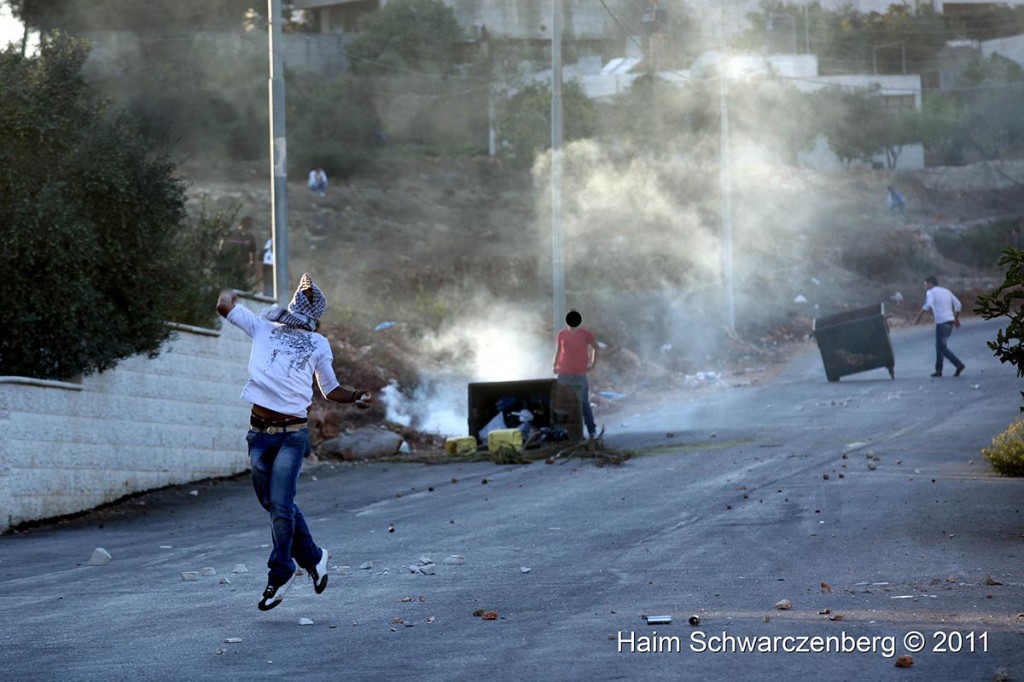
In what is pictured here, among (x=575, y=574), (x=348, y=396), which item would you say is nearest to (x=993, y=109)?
(x=575, y=574)

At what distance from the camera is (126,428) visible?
46.3 feet

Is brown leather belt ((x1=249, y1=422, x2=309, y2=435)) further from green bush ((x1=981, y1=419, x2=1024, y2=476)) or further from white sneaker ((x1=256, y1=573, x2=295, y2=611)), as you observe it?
green bush ((x1=981, y1=419, x2=1024, y2=476))

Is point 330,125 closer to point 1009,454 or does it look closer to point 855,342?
point 855,342

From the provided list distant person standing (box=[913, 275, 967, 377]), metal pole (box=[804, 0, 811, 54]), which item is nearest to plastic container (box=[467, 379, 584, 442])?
distant person standing (box=[913, 275, 967, 377])

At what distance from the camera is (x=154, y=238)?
14.4m

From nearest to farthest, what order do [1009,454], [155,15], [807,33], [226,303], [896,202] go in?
[226,303] < [1009,454] < [896,202] < [155,15] < [807,33]

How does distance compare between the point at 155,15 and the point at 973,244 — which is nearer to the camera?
the point at 973,244

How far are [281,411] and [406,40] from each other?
5662 cm

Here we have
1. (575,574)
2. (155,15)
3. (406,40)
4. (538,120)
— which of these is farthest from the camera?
(406,40)

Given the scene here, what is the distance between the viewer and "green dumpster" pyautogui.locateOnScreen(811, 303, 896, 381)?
23.3 m

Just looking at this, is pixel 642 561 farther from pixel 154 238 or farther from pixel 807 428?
pixel 807 428

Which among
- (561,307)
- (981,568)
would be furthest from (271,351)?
(561,307)

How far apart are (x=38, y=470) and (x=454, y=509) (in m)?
4.03

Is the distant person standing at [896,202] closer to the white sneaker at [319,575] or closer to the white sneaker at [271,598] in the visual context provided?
the white sneaker at [319,575]
